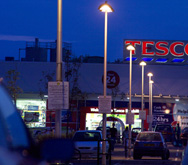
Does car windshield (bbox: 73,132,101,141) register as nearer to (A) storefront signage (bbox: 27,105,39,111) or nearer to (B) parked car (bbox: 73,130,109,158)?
(B) parked car (bbox: 73,130,109,158)

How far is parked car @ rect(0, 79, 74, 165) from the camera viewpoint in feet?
9.05

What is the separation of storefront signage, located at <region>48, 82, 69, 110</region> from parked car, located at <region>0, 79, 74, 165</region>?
12.1 metres

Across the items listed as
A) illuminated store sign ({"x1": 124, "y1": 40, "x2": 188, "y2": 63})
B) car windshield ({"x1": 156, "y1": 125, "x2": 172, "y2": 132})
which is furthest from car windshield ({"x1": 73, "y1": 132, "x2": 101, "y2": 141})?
illuminated store sign ({"x1": 124, "y1": 40, "x2": 188, "y2": 63})

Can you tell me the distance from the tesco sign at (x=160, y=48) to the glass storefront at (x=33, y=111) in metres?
14.3

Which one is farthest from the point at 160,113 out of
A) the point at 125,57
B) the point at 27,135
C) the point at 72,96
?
the point at 27,135

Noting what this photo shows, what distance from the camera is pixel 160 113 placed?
6650 cm

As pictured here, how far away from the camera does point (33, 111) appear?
63156mm

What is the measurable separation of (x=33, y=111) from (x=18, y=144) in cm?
6066

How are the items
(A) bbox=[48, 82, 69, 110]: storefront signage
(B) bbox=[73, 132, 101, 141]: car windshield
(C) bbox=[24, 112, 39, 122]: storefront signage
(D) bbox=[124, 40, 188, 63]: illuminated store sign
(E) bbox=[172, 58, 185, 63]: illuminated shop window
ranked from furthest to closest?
(E) bbox=[172, 58, 185, 63]: illuminated shop window < (D) bbox=[124, 40, 188, 63]: illuminated store sign < (C) bbox=[24, 112, 39, 122]: storefront signage < (B) bbox=[73, 132, 101, 141]: car windshield < (A) bbox=[48, 82, 69, 110]: storefront signage

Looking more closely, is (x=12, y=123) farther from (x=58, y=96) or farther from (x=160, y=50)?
(x=160, y=50)

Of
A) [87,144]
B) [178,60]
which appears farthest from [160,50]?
[87,144]

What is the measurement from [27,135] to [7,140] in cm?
29

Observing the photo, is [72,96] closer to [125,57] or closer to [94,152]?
[94,152]

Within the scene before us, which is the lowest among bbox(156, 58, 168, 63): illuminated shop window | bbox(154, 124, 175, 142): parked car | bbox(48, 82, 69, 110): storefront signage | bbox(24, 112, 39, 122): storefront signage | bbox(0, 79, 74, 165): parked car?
bbox(154, 124, 175, 142): parked car
